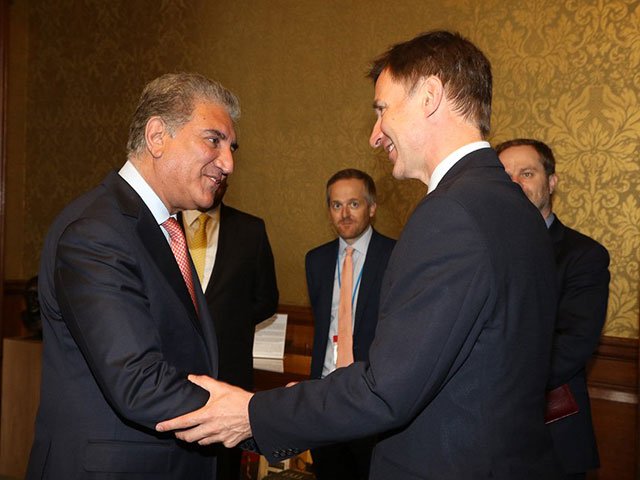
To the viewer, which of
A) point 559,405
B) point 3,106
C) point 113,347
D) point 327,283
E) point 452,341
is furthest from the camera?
point 3,106

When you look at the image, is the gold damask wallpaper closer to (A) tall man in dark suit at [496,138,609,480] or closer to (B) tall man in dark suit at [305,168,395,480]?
(B) tall man in dark suit at [305,168,395,480]

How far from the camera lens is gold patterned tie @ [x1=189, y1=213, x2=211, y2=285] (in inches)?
149

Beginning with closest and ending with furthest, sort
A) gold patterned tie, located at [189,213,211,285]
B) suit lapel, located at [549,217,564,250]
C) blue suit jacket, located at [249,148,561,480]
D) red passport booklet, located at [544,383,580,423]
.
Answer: blue suit jacket, located at [249,148,561,480]
red passport booklet, located at [544,383,580,423]
suit lapel, located at [549,217,564,250]
gold patterned tie, located at [189,213,211,285]

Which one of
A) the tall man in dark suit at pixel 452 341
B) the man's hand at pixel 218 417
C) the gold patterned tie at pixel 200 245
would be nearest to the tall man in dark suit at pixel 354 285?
the gold patterned tie at pixel 200 245

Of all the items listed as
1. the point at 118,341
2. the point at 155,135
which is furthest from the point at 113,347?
the point at 155,135

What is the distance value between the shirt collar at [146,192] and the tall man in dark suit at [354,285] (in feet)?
5.82

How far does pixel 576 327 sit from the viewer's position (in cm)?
277

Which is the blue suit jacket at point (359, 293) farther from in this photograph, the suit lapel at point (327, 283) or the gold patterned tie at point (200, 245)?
the gold patterned tie at point (200, 245)

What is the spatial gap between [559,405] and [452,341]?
1.31 m

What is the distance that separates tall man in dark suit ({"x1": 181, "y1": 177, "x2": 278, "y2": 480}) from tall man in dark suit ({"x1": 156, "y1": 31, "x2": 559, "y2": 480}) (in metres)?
1.92

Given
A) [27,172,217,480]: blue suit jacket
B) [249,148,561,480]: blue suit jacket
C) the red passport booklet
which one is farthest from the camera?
the red passport booklet

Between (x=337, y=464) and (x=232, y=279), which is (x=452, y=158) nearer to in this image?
(x=232, y=279)

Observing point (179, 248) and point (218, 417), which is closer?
point (218, 417)

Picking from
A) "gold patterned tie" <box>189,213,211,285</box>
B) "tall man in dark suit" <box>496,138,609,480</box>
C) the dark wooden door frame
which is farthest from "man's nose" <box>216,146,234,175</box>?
the dark wooden door frame
